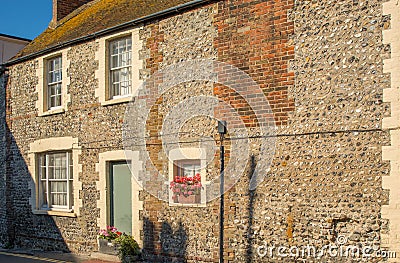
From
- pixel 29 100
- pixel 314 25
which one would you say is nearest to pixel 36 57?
pixel 29 100

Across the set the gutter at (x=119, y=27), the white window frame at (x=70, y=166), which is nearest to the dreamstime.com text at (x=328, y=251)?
the gutter at (x=119, y=27)

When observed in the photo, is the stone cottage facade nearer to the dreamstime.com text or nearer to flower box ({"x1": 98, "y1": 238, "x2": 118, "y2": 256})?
the dreamstime.com text

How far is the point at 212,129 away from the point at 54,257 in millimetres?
5754

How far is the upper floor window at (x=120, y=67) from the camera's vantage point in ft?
42.3

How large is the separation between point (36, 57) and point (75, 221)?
5141 mm

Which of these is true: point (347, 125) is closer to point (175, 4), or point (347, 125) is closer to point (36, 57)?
point (175, 4)

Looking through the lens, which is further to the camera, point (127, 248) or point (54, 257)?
point (54, 257)

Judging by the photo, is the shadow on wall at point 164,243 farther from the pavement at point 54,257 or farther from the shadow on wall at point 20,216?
the shadow on wall at point 20,216

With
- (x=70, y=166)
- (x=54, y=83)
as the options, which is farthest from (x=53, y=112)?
(x=70, y=166)

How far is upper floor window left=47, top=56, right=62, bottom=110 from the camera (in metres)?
14.9

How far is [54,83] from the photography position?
1491cm

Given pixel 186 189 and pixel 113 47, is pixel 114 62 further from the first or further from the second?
pixel 186 189

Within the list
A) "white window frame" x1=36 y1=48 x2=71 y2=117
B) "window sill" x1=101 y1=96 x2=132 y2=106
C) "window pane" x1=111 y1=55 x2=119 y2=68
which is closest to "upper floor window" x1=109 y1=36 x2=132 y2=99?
"window pane" x1=111 y1=55 x2=119 y2=68

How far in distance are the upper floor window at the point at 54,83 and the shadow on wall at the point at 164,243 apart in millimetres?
5091
